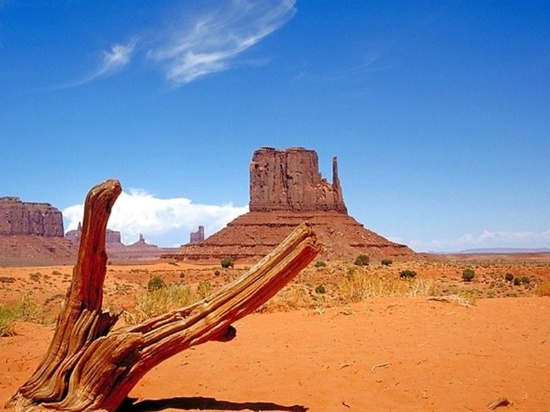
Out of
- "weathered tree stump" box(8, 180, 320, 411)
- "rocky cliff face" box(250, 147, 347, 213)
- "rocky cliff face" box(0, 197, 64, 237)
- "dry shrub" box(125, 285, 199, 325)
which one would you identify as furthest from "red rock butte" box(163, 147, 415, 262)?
"weathered tree stump" box(8, 180, 320, 411)

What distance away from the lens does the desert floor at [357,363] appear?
262 inches

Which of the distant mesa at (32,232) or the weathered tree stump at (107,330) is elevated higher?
the distant mesa at (32,232)

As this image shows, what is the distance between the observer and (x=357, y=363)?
8.35 m

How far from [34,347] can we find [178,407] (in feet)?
17.6

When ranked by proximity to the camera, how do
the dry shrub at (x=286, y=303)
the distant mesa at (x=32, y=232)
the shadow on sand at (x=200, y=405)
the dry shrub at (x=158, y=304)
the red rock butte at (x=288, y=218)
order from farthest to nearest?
the distant mesa at (x=32, y=232), the red rock butte at (x=288, y=218), the dry shrub at (x=286, y=303), the dry shrub at (x=158, y=304), the shadow on sand at (x=200, y=405)

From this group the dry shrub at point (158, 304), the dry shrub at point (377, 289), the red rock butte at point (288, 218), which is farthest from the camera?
the red rock butte at point (288, 218)

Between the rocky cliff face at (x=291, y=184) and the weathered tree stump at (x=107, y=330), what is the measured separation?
349 ft

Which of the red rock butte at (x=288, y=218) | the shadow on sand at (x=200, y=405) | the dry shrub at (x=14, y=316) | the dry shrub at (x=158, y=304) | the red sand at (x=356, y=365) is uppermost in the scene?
the red rock butte at (x=288, y=218)

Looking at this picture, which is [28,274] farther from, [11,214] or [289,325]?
[11,214]

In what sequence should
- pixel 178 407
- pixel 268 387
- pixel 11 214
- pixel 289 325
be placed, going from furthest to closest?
pixel 11 214
pixel 289 325
pixel 268 387
pixel 178 407

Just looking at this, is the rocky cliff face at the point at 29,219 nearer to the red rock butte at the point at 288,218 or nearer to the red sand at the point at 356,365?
the red rock butte at the point at 288,218

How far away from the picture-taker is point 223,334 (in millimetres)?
6203

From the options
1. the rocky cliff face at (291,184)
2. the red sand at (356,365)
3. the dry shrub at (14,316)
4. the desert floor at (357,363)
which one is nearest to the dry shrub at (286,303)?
the desert floor at (357,363)

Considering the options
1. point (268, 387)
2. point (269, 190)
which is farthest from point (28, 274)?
point (269, 190)
